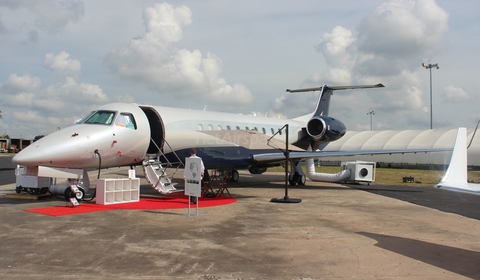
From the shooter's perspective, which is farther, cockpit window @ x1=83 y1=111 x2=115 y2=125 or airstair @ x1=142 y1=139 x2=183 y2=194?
airstair @ x1=142 y1=139 x2=183 y2=194

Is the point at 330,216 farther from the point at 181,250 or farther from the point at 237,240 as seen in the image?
the point at 181,250

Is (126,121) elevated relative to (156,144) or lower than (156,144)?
elevated

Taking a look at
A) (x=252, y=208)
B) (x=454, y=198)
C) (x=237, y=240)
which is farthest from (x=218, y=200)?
(x=454, y=198)

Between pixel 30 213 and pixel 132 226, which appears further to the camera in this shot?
pixel 30 213

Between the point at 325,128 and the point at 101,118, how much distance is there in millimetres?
12691

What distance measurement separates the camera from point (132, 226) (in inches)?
364

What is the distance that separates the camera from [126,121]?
13.8 metres

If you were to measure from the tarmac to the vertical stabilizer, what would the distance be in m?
1.30

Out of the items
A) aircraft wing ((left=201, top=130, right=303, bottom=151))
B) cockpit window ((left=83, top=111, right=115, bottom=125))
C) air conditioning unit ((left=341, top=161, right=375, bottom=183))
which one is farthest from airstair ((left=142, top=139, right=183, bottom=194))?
air conditioning unit ((left=341, top=161, right=375, bottom=183))

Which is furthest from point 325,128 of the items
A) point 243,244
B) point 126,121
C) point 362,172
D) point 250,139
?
point 243,244

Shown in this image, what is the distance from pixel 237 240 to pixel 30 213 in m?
6.28

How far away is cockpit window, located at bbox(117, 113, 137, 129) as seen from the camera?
13553 millimetres

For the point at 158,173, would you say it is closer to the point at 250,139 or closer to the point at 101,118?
the point at 101,118

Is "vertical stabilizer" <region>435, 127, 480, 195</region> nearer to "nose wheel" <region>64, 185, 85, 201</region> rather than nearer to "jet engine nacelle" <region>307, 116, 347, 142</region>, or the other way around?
"nose wheel" <region>64, 185, 85, 201</region>
